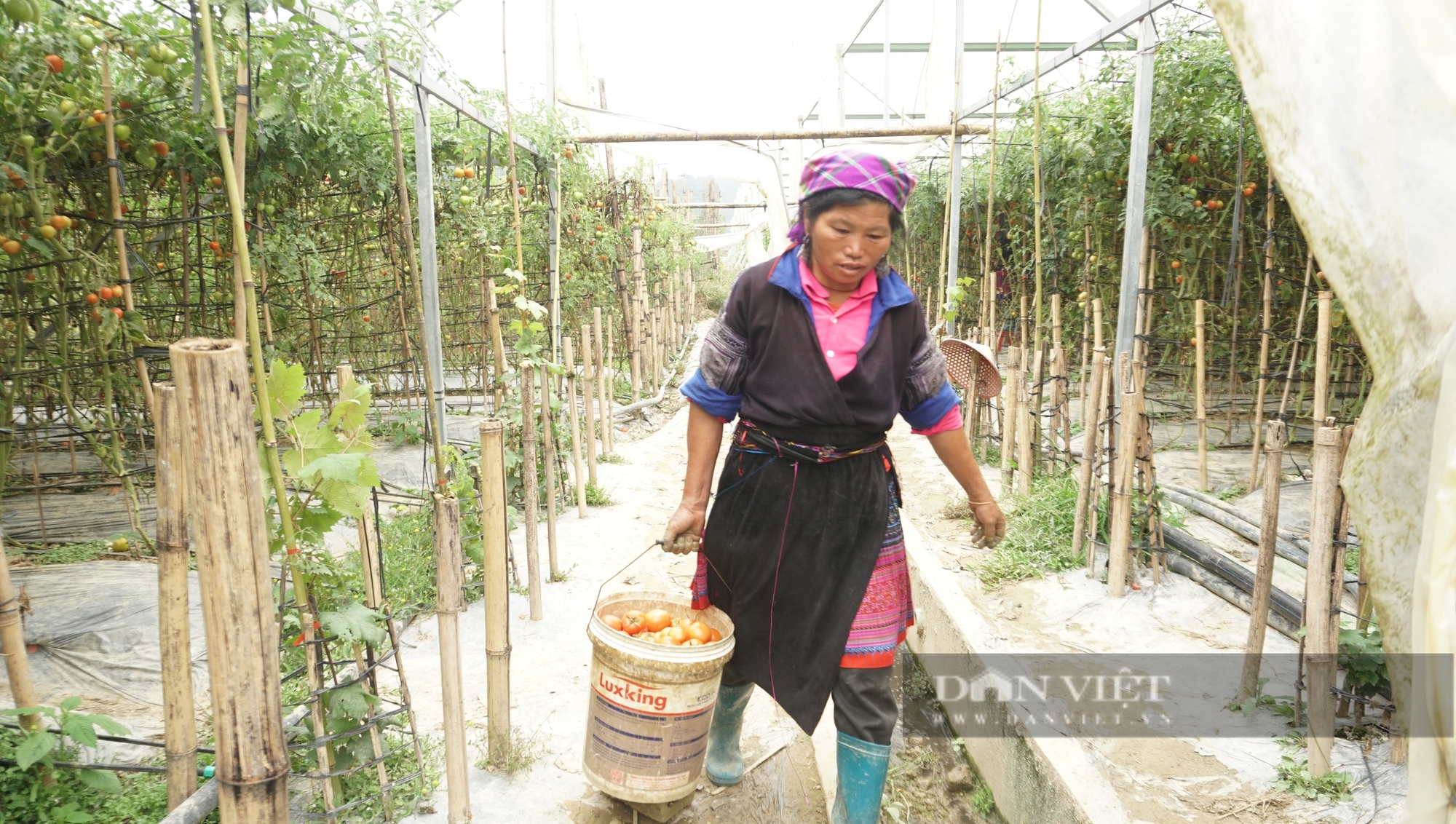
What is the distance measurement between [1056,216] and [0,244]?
689 cm

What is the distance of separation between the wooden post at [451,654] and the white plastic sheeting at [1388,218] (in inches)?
69.0

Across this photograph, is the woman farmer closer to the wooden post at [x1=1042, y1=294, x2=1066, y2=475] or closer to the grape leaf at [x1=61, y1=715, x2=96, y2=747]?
the grape leaf at [x1=61, y1=715, x2=96, y2=747]

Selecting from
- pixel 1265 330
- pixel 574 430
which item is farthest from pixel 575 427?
pixel 1265 330

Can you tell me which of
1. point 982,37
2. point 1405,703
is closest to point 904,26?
point 982,37

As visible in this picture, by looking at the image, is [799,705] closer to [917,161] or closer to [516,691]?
[516,691]

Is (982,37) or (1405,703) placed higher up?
(982,37)

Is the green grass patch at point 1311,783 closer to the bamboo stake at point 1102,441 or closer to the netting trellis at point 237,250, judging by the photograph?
the bamboo stake at point 1102,441

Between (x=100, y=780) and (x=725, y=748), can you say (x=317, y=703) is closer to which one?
(x=100, y=780)

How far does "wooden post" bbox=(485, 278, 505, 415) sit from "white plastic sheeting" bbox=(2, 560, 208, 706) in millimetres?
1484

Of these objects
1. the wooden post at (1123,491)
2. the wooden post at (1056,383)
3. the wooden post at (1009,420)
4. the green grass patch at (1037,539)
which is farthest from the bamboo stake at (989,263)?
the wooden post at (1123,491)

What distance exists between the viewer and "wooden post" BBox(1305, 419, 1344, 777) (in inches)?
91.7

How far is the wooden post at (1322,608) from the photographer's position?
7.64ft

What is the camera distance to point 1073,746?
8.05 ft

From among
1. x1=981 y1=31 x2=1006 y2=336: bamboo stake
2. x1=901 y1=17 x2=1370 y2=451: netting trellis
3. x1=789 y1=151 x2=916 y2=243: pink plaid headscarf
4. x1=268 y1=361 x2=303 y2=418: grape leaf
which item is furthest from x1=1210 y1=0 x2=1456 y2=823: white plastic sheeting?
x1=981 y1=31 x2=1006 y2=336: bamboo stake
